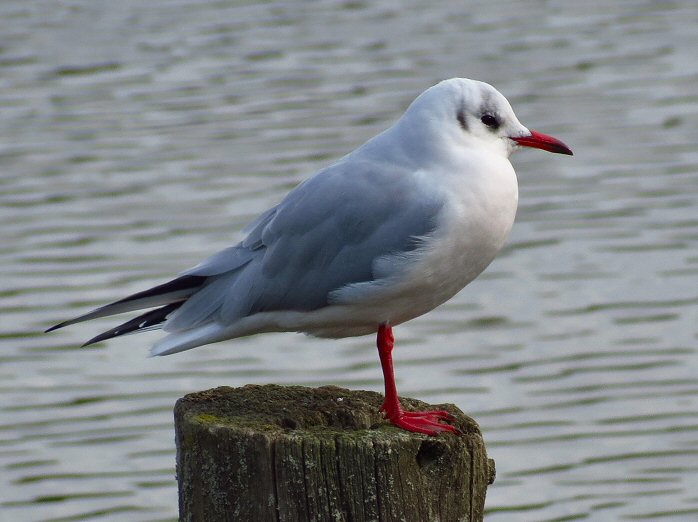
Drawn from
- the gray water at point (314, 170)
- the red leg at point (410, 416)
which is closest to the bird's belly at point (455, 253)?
the red leg at point (410, 416)

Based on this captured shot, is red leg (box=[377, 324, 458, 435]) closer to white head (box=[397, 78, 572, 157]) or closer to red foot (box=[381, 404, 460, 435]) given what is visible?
red foot (box=[381, 404, 460, 435])

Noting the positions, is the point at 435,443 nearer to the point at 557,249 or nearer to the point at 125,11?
the point at 557,249

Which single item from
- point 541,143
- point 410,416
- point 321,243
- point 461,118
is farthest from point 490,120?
point 410,416

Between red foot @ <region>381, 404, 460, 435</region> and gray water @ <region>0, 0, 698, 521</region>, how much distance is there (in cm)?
262

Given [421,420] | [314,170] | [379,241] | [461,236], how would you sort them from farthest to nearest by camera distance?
[314,170] → [379,241] → [461,236] → [421,420]

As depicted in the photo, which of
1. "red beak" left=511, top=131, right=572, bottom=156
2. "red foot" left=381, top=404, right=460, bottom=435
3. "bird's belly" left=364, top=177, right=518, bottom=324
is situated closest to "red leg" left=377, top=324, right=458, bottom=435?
"red foot" left=381, top=404, right=460, bottom=435

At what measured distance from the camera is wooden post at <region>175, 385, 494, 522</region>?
403 cm

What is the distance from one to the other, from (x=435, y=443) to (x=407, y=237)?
71cm

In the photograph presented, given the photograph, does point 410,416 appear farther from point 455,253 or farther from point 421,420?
point 455,253

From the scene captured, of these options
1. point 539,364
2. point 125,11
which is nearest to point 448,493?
point 539,364

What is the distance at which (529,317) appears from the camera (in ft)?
28.9

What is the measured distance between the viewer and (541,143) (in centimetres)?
491

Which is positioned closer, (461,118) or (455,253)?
(455,253)

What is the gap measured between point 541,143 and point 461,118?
0.33 metres
